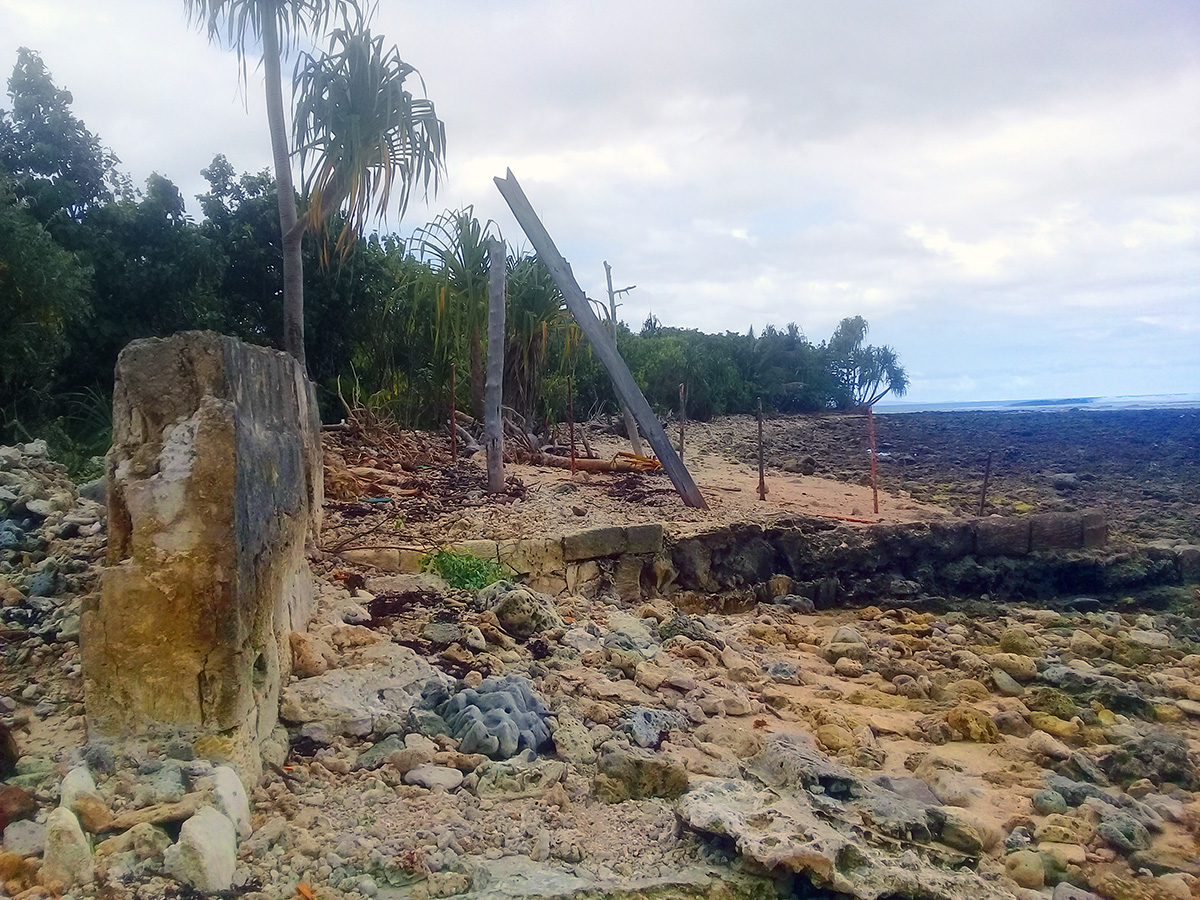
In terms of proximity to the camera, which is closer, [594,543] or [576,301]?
[594,543]

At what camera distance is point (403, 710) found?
155 inches

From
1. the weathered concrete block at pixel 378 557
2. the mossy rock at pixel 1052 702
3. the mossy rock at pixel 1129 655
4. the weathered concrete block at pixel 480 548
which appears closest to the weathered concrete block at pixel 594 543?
the weathered concrete block at pixel 480 548

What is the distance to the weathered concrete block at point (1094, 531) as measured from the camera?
31.0ft

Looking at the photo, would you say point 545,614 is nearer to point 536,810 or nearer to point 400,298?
point 536,810

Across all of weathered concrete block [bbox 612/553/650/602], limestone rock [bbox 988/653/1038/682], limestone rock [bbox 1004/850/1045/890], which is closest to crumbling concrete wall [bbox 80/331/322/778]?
limestone rock [bbox 1004/850/1045/890]

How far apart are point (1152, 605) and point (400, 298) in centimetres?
1035

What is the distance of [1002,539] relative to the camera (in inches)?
360

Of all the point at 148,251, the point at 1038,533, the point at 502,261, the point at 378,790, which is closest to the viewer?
the point at 378,790

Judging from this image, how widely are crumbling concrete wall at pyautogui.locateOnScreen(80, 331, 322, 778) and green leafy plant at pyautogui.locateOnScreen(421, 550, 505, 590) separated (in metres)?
2.82

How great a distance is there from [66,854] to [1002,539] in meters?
8.79

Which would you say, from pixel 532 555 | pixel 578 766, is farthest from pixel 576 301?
pixel 578 766

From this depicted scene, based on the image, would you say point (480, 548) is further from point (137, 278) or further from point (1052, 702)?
point (137, 278)

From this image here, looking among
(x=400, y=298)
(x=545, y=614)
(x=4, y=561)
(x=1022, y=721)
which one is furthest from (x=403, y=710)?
(x=400, y=298)

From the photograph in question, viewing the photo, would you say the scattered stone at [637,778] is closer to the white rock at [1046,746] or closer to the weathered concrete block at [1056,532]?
the white rock at [1046,746]
